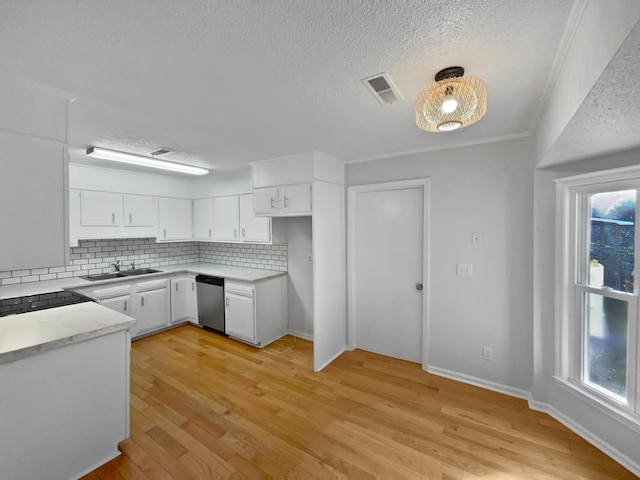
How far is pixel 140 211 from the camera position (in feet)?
13.1

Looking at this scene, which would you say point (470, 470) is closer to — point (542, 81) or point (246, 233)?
point (542, 81)

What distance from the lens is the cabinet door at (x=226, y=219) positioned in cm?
408

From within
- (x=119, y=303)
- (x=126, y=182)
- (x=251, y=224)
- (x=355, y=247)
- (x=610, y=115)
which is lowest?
(x=119, y=303)

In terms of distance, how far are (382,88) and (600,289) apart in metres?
2.16

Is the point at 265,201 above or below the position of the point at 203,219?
above

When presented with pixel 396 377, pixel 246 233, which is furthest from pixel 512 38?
pixel 246 233

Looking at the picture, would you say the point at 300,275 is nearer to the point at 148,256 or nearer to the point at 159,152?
the point at 159,152

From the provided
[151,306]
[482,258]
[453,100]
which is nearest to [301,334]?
[151,306]

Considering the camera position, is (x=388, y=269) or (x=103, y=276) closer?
(x=388, y=269)

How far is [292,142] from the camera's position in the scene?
2635mm

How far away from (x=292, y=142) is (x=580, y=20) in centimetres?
204

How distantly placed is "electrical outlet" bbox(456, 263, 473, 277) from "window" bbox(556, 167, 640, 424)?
2.18 ft

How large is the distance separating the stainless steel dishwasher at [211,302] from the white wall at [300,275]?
1011 mm

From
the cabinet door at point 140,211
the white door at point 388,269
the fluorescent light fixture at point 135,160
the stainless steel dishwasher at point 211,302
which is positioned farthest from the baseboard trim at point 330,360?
the cabinet door at point 140,211
